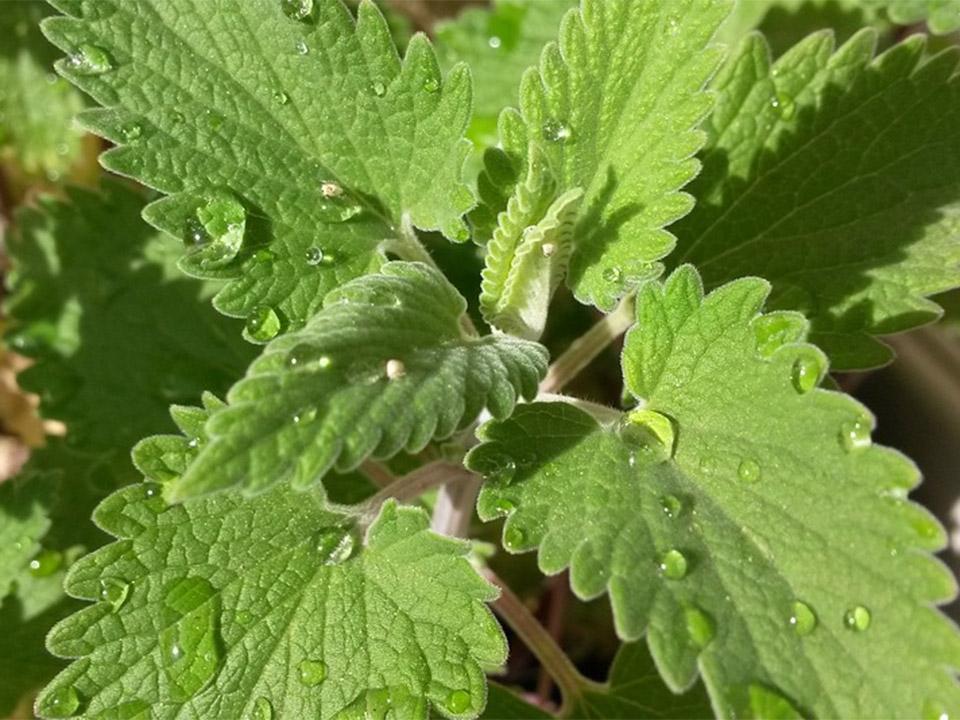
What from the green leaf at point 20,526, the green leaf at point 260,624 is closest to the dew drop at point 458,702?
the green leaf at point 260,624

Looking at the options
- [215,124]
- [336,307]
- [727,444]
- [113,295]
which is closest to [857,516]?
[727,444]

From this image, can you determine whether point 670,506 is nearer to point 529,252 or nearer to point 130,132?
point 529,252

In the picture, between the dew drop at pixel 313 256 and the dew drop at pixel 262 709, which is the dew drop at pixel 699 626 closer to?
the dew drop at pixel 262 709

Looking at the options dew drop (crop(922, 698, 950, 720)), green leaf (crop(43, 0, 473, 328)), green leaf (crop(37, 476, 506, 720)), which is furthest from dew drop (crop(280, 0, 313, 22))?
dew drop (crop(922, 698, 950, 720))

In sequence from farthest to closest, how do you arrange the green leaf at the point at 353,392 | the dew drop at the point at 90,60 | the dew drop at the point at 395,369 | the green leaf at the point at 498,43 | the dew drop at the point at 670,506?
the green leaf at the point at 498,43 < the dew drop at the point at 90,60 < the dew drop at the point at 670,506 < the dew drop at the point at 395,369 < the green leaf at the point at 353,392

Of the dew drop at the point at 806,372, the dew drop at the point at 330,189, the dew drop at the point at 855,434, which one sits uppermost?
the dew drop at the point at 806,372

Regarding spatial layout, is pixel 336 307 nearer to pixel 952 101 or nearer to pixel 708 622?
pixel 708 622

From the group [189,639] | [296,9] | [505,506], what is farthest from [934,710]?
[296,9]
